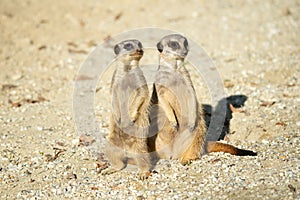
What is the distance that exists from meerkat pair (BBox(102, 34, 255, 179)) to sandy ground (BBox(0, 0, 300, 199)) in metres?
0.15

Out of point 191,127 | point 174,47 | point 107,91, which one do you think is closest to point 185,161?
point 191,127

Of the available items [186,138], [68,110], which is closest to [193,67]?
[68,110]

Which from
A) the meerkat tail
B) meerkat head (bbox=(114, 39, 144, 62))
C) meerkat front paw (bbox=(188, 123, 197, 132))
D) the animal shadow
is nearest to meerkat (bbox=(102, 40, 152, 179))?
meerkat head (bbox=(114, 39, 144, 62))

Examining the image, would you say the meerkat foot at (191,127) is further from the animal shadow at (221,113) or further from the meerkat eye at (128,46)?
the meerkat eye at (128,46)

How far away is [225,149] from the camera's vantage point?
14.3ft

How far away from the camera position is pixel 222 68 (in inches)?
259

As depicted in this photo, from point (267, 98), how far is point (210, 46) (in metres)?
2.00

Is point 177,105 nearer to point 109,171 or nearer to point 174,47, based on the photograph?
point 174,47

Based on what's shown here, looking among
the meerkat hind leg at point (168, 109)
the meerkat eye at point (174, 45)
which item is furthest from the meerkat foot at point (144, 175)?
the meerkat eye at point (174, 45)

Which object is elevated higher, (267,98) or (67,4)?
(67,4)

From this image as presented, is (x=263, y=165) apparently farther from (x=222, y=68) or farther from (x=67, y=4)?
(x=67, y=4)

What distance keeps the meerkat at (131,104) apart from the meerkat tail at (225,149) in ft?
1.87

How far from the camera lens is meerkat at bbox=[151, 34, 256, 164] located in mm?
4246

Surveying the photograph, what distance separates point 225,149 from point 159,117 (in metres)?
0.64
